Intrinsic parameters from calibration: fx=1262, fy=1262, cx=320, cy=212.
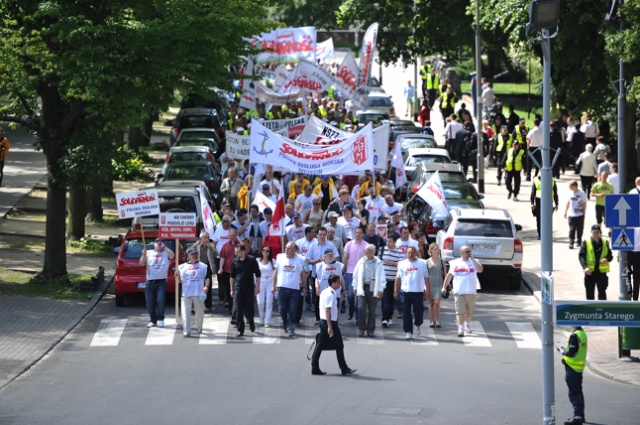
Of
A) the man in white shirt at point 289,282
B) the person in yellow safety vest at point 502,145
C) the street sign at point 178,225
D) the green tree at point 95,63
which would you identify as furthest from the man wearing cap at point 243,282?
the person in yellow safety vest at point 502,145

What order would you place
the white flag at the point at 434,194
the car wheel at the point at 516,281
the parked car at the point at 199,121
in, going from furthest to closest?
the parked car at the point at 199,121, the white flag at the point at 434,194, the car wheel at the point at 516,281

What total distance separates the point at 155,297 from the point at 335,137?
844 centimetres

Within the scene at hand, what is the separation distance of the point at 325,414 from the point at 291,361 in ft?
12.0

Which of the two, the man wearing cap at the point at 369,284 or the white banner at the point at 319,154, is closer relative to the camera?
the man wearing cap at the point at 369,284

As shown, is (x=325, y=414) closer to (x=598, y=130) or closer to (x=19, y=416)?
(x=19, y=416)

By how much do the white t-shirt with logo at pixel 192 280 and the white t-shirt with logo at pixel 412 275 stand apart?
133 inches

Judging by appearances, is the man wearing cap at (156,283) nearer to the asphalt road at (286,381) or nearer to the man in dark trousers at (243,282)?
the asphalt road at (286,381)

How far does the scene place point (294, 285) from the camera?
70.4 feet

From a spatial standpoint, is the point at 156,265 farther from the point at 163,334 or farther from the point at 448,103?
the point at 448,103

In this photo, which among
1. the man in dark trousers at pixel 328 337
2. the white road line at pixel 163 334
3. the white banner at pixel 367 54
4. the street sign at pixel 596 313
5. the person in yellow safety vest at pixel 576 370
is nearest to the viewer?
the person in yellow safety vest at pixel 576 370

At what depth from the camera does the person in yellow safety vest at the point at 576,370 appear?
615 inches

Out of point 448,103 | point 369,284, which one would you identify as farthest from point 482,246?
point 448,103

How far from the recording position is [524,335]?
21688 millimetres

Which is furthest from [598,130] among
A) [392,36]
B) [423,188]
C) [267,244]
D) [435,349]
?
[435,349]
